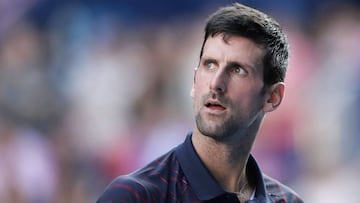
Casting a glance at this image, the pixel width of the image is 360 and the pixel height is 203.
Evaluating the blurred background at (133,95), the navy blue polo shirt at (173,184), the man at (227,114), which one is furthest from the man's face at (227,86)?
the blurred background at (133,95)

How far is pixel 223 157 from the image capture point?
291 cm

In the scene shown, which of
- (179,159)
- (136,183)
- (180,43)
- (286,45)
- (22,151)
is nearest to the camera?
(136,183)

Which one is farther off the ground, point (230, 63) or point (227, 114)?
point (230, 63)

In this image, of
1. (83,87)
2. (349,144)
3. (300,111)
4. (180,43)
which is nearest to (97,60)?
(83,87)

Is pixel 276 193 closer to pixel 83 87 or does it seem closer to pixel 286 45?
pixel 286 45

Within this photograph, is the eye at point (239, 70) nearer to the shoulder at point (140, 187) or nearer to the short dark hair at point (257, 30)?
the short dark hair at point (257, 30)

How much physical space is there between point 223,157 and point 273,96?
1.20 feet

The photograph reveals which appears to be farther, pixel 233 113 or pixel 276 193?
pixel 276 193

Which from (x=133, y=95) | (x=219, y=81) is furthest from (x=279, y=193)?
(x=133, y=95)

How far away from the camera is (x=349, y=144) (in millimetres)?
5793

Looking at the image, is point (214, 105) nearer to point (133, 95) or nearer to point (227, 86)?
point (227, 86)

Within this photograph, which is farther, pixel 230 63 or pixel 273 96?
pixel 273 96

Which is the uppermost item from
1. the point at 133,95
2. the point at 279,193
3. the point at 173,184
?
the point at 133,95

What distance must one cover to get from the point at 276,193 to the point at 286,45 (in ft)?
1.86
